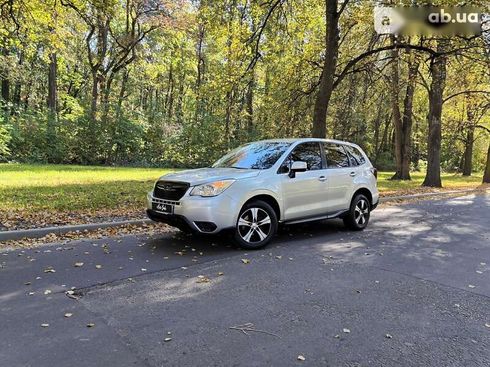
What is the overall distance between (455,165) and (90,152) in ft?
142

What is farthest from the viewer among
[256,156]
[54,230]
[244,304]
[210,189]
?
[256,156]

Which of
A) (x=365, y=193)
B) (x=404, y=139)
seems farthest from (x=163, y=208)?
(x=404, y=139)

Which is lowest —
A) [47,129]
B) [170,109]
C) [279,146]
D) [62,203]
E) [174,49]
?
[62,203]

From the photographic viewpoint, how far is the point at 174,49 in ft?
121

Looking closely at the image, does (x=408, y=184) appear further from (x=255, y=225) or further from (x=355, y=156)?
(x=255, y=225)

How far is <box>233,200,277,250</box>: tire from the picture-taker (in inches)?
268

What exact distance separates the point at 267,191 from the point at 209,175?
974 mm

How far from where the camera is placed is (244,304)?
4.55 meters

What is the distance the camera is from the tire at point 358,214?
8.72 meters

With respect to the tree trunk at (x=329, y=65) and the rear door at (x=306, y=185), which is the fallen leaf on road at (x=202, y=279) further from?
the tree trunk at (x=329, y=65)

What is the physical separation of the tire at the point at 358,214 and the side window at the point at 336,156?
2.59 ft

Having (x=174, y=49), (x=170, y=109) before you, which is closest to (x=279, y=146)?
(x=174, y=49)

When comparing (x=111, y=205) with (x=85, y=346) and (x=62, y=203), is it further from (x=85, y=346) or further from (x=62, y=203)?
(x=85, y=346)

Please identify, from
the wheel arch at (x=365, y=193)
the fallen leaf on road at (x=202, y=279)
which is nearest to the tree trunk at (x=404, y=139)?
the wheel arch at (x=365, y=193)
